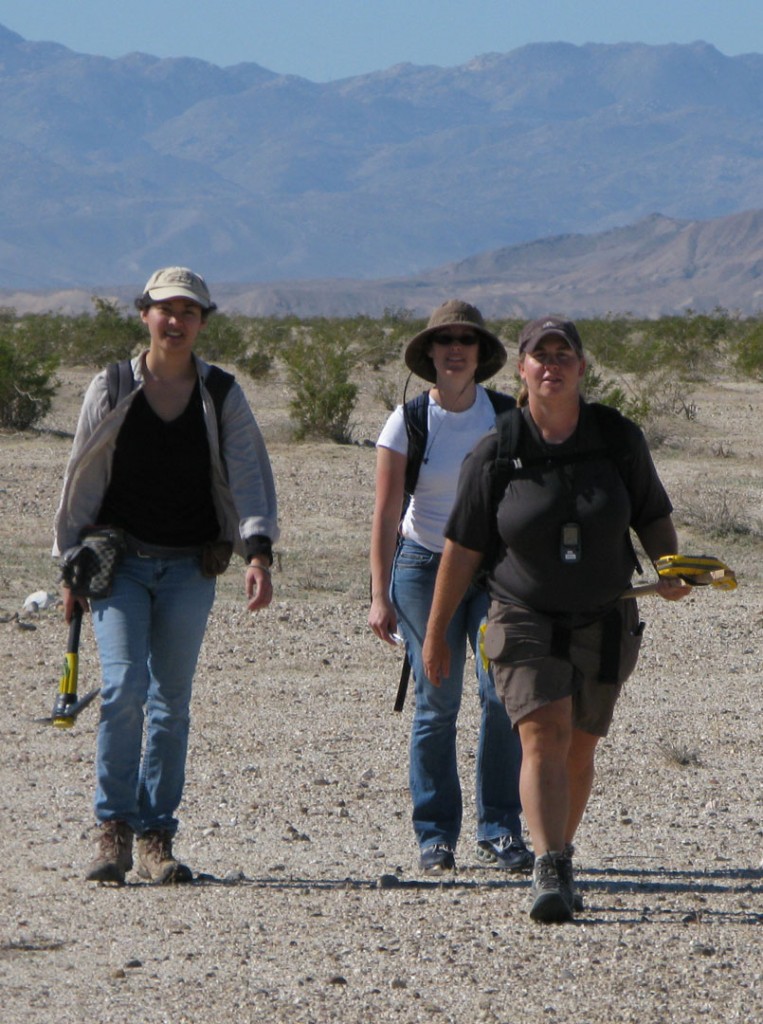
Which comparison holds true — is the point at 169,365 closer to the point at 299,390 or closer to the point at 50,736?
the point at 50,736

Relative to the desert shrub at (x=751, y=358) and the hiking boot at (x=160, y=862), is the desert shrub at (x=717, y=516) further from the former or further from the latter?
the desert shrub at (x=751, y=358)

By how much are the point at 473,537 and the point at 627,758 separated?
8.61 ft

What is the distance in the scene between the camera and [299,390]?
19.5m

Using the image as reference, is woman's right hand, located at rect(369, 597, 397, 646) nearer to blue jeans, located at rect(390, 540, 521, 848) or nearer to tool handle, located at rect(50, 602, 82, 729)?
blue jeans, located at rect(390, 540, 521, 848)

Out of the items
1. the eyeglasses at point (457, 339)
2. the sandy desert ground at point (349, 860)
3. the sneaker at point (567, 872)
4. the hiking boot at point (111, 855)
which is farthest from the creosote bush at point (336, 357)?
the sneaker at point (567, 872)

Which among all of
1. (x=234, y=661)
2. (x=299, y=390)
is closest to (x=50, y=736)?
(x=234, y=661)

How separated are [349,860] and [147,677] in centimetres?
99

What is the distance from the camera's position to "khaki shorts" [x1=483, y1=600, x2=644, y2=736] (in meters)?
4.48

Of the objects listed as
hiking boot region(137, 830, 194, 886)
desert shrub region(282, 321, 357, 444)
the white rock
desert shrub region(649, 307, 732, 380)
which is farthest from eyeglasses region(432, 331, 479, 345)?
desert shrub region(649, 307, 732, 380)

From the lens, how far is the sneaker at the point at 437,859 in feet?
16.8

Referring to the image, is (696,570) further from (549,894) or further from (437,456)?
(437,456)

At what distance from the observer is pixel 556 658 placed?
448 centimetres

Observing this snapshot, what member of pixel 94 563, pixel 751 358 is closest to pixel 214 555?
pixel 94 563

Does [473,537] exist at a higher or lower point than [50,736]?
higher
